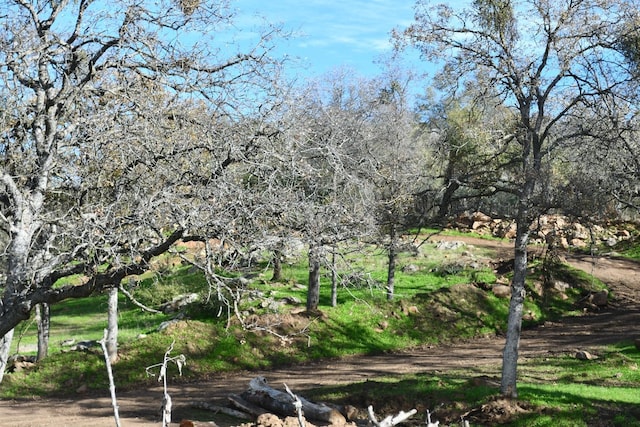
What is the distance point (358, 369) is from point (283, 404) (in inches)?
230

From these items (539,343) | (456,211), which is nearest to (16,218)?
(456,211)

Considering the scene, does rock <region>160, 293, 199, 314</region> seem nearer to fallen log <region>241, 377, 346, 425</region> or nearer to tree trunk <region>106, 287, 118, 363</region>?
tree trunk <region>106, 287, 118, 363</region>

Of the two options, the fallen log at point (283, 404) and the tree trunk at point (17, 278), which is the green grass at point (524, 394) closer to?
the fallen log at point (283, 404)

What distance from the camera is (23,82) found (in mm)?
7707

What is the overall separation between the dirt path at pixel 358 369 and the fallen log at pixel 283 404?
1.59 metres

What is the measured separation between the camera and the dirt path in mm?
15016

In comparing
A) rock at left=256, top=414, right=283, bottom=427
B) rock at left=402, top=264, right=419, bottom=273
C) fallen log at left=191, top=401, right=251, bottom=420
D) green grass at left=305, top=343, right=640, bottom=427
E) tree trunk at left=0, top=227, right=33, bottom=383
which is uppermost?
tree trunk at left=0, top=227, right=33, bottom=383

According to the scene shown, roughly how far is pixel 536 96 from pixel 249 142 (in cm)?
921

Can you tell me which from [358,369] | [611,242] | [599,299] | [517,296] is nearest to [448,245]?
[599,299]

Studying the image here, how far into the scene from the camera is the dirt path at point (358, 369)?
49.3ft

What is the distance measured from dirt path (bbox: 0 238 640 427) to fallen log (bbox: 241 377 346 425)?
159cm

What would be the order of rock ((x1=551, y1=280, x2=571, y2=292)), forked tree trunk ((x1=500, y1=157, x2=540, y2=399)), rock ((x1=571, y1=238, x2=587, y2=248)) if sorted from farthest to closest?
rock ((x1=571, y1=238, x2=587, y2=248))
rock ((x1=551, y1=280, x2=571, y2=292))
forked tree trunk ((x1=500, y1=157, x2=540, y2=399))

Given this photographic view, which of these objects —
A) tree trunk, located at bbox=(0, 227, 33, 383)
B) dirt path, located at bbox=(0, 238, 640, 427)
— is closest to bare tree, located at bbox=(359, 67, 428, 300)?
dirt path, located at bbox=(0, 238, 640, 427)

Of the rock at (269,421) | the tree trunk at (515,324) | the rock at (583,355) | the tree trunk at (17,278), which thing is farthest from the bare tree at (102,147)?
the rock at (583,355)
